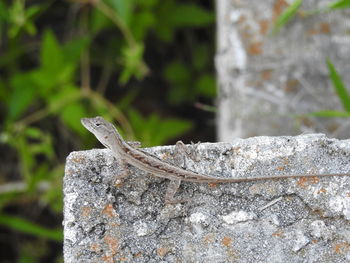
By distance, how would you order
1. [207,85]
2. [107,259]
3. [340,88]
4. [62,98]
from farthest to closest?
[207,85], [62,98], [340,88], [107,259]

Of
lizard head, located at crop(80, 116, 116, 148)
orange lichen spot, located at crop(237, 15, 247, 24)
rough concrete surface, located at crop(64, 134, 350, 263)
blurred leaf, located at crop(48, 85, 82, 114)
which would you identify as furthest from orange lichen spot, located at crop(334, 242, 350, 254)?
blurred leaf, located at crop(48, 85, 82, 114)

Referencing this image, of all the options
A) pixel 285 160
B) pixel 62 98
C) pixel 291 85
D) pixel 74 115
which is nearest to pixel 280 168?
pixel 285 160

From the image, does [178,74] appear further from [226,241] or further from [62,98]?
[226,241]

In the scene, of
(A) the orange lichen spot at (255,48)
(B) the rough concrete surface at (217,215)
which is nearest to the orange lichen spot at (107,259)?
(B) the rough concrete surface at (217,215)

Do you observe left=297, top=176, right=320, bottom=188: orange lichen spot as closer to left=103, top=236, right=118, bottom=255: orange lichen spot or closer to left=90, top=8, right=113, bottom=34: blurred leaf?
left=103, top=236, right=118, bottom=255: orange lichen spot

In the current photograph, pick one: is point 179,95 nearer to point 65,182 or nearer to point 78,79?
point 78,79

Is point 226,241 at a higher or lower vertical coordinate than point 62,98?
lower
